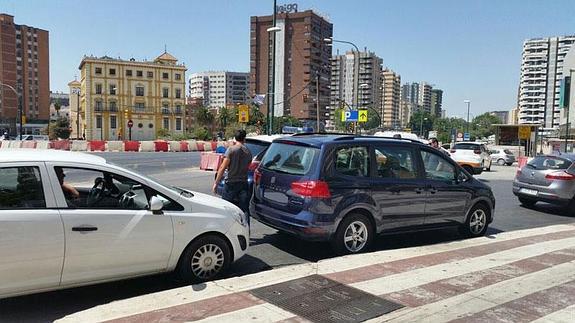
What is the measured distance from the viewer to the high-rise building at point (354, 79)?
95625mm

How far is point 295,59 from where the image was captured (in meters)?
126

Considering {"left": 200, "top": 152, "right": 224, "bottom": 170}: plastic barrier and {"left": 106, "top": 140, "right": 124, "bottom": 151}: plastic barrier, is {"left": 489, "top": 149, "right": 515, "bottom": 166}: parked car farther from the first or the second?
{"left": 106, "top": 140, "right": 124, "bottom": 151}: plastic barrier

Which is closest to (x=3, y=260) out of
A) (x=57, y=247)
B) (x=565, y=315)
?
(x=57, y=247)

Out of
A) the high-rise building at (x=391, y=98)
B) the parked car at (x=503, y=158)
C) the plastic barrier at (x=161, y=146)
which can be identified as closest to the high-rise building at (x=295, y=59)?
the high-rise building at (x=391, y=98)

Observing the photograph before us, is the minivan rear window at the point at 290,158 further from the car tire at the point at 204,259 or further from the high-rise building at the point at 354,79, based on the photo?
the high-rise building at the point at 354,79

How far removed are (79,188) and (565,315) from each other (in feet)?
16.6

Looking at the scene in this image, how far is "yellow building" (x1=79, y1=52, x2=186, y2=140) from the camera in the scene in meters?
96.3

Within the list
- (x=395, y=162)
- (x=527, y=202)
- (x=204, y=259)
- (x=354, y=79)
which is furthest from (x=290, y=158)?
(x=354, y=79)

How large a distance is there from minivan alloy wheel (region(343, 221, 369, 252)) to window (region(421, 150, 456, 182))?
1.44 metres

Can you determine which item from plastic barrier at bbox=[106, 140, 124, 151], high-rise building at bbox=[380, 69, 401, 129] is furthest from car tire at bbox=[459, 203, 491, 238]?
high-rise building at bbox=[380, 69, 401, 129]

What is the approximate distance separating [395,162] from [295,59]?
122 meters

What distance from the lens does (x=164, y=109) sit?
102562 millimetres

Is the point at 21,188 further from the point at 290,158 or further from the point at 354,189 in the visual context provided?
the point at 354,189

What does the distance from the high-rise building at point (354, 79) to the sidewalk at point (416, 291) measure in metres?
83.1
